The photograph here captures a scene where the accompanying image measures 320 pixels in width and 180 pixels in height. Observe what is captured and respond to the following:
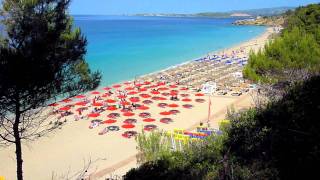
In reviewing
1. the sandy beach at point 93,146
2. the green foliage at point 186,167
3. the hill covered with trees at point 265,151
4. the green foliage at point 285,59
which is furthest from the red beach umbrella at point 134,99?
the green foliage at point 186,167

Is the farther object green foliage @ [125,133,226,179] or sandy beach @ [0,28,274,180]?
sandy beach @ [0,28,274,180]

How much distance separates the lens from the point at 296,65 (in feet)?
56.1

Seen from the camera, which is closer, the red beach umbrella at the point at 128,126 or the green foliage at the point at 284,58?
the green foliage at the point at 284,58

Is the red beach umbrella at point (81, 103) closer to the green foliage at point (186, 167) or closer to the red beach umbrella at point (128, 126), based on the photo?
the red beach umbrella at point (128, 126)

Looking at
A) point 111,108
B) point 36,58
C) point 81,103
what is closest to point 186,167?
point 36,58

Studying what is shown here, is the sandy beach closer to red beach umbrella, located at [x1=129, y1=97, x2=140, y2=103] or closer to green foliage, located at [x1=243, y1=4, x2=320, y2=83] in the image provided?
red beach umbrella, located at [x1=129, y1=97, x2=140, y2=103]

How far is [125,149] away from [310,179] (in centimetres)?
1374

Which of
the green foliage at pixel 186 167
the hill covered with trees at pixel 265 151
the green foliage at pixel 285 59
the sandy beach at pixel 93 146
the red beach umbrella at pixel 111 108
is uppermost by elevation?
the green foliage at pixel 285 59

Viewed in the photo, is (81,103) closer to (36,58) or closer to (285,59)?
(285,59)

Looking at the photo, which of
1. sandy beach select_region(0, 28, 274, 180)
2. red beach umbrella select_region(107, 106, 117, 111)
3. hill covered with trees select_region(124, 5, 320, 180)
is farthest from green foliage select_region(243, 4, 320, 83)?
red beach umbrella select_region(107, 106, 117, 111)

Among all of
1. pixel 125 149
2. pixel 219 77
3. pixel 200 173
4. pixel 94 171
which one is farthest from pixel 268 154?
pixel 219 77

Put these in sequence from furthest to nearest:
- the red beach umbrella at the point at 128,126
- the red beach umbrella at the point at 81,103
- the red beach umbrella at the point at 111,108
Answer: the red beach umbrella at the point at 81,103 < the red beach umbrella at the point at 111,108 < the red beach umbrella at the point at 128,126

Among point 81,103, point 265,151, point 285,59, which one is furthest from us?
point 81,103

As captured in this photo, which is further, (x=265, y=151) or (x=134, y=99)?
(x=134, y=99)
